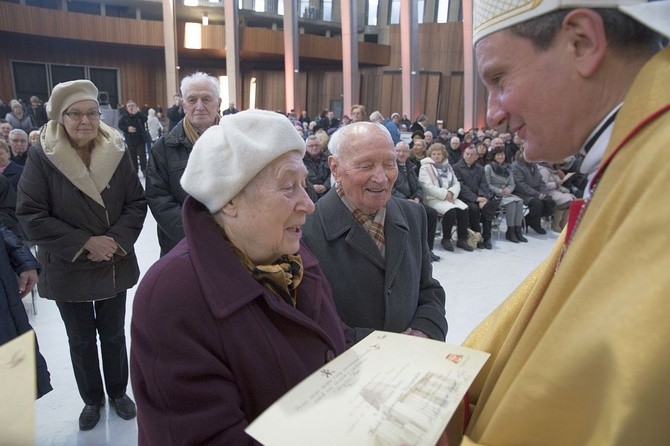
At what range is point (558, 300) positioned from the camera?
70 cm

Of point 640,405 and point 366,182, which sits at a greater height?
point 366,182

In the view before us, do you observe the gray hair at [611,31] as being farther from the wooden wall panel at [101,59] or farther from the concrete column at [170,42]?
the wooden wall panel at [101,59]

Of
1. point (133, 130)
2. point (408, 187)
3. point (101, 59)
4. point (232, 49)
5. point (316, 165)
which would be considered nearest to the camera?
point (316, 165)

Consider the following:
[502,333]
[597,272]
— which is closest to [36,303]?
[502,333]

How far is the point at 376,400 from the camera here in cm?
80

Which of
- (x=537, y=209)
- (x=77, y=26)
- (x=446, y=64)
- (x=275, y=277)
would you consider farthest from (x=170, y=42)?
(x=275, y=277)

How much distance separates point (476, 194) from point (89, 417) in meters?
5.57

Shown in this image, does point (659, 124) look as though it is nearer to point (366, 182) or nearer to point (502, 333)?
point (502, 333)

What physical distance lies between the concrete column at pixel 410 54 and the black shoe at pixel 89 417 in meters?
15.6

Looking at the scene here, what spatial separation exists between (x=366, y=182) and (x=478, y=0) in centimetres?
105

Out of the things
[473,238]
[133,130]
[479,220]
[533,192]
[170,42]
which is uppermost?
[170,42]

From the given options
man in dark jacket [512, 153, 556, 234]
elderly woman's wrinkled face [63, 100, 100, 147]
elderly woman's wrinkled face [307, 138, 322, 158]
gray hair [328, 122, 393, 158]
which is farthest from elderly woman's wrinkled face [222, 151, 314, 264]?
man in dark jacket [512, 153, 556, 234]

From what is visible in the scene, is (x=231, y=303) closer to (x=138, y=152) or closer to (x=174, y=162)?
(x=174, y=162)

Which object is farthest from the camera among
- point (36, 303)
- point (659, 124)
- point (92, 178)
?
point (36, 303)
